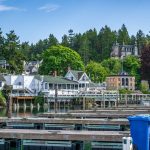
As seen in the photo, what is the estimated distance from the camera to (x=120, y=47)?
170375mm

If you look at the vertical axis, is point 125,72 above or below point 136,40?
below

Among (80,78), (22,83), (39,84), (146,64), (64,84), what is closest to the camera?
(39,84)

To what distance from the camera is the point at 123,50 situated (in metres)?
168

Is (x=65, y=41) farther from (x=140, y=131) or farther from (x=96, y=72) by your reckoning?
(x=140, y=131)

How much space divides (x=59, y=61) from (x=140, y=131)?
4205 inches

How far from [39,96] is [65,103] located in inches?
190

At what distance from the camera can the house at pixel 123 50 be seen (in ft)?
546

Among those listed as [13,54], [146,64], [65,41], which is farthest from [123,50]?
[146,64]

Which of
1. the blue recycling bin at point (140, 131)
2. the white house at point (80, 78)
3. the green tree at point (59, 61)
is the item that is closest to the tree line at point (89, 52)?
the green tree at point (59, 61)

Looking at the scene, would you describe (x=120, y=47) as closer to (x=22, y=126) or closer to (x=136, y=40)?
(x=136, y=40)

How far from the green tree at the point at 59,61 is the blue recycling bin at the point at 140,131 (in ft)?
344

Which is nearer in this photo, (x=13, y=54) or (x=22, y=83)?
(x=22, y=83)

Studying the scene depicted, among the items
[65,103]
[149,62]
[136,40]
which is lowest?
[65,103]

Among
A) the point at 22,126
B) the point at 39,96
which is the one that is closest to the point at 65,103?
the point at 39,96
